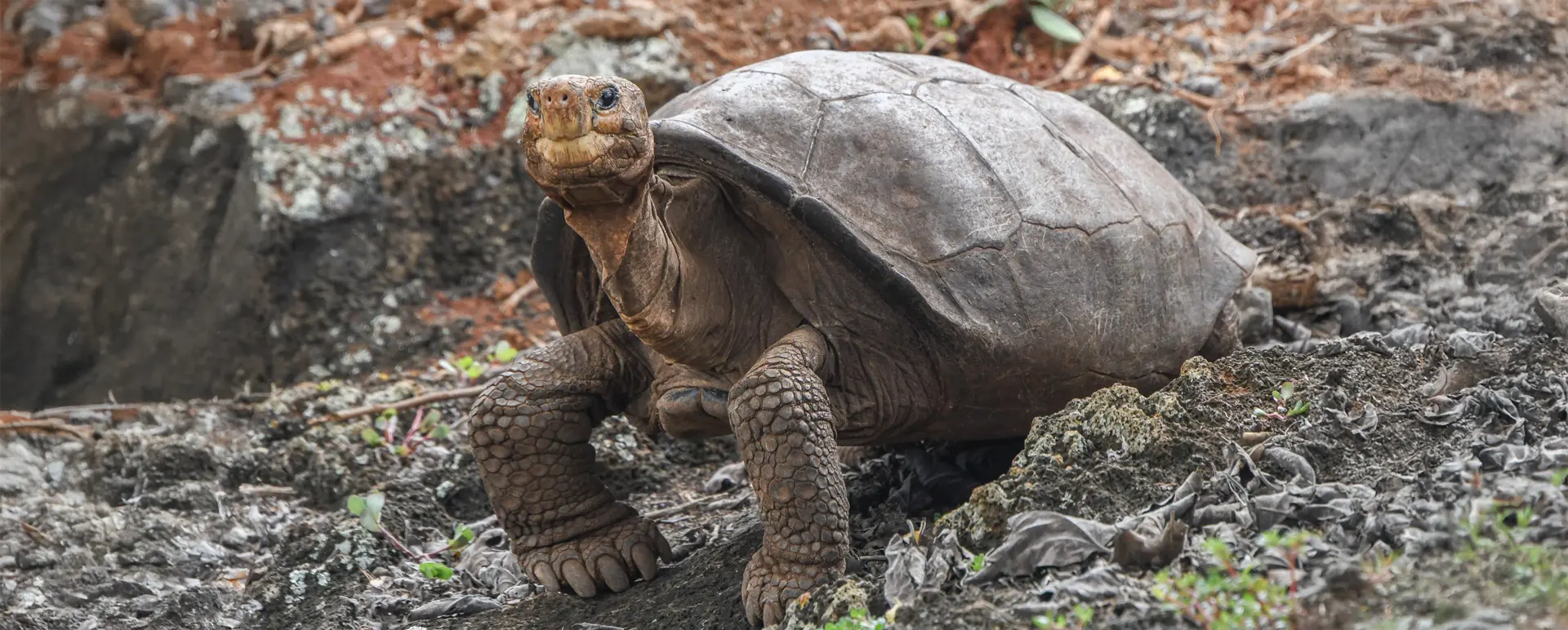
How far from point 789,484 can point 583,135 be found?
3.37ft

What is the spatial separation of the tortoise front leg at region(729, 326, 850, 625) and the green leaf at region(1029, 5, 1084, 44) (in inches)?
175

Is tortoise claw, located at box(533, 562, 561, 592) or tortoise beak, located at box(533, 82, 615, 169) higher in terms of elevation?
tortoise beak, located at box(533, 82, 615, 169)

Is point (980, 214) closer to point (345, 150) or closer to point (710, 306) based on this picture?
point (710, 306)

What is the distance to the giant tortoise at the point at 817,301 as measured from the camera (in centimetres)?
376

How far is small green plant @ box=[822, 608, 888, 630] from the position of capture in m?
3.10

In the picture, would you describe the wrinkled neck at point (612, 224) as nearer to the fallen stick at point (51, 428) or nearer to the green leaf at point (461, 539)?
the green leaf at point (461, 539)

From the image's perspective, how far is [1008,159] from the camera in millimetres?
4332

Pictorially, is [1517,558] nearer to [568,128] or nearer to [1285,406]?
[1285,406]

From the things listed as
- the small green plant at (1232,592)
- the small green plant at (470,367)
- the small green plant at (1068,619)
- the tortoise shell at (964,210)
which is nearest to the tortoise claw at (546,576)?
the tortoise shell at (964,210)

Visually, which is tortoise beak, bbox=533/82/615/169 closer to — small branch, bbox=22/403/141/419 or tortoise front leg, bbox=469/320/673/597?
tortoise front leg, bbox=469/320/673/597

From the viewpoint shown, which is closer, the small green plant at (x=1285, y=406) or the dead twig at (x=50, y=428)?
the small green plant at (x=1285, y=406)

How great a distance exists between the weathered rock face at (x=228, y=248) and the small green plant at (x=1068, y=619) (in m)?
4.58

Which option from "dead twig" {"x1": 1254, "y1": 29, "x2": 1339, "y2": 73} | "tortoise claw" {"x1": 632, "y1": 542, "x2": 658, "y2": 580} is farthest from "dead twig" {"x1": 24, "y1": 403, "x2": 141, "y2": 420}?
"dead twig" {"x1": 1254, "y1": 29, "x2": 1339, "y2": 73}

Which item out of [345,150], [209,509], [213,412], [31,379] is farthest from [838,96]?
[31,379]
